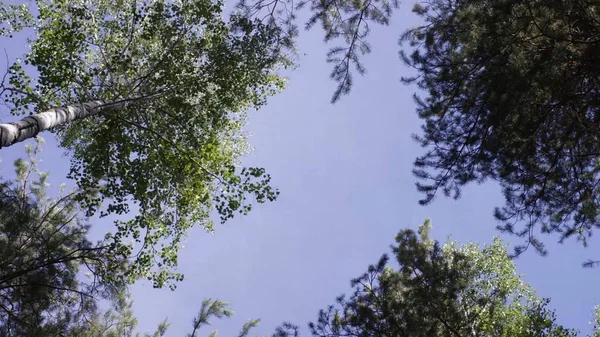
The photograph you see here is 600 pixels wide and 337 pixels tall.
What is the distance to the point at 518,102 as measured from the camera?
269 inches

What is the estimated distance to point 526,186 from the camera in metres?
7.70

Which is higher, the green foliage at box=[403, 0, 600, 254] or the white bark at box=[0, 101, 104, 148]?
the green foliage at box=[403, 0, 600, 254]

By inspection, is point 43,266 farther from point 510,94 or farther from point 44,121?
point 510,94

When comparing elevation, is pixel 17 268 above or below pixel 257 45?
below

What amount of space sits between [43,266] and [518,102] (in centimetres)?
919

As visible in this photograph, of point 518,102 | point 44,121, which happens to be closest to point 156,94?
point 44,121

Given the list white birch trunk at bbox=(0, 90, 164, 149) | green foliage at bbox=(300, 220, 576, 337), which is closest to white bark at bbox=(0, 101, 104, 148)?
white birch trunk at bbox=(0, 90, 164, 149)

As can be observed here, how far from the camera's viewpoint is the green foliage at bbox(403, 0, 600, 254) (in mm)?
6270

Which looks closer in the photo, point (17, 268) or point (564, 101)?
point (564, 101)

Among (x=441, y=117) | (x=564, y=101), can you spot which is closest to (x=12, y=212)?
(x=441, y=117)

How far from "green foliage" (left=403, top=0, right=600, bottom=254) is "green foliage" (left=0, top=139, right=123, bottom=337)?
7.26 metres

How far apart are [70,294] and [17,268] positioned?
124 cm

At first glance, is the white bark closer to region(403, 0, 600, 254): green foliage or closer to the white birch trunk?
the white birch trunk

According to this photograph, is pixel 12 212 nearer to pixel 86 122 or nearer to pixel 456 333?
pixel 86 122
